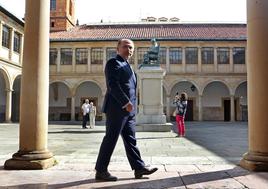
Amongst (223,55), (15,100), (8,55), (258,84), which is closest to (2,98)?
(15,100)

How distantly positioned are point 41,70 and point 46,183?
6.00 feet

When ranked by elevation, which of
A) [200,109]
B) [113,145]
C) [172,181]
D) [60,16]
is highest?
[60,16]

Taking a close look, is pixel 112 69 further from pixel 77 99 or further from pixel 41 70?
pixel 77 99

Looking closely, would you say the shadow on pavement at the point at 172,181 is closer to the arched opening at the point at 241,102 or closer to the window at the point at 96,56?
the window at the point at 96,56

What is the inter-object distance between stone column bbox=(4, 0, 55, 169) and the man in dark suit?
115 centimetres

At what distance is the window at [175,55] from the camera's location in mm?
34750

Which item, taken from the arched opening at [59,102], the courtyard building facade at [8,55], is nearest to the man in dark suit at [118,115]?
the courtyard building facade at [8,55]

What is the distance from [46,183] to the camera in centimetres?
406

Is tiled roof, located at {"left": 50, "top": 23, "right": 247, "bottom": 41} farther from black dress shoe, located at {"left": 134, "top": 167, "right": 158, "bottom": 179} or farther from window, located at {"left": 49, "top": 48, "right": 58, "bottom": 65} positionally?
black dress shoe, located at {"left": 134, "top": 167, "right": 158, "bottom": 179}

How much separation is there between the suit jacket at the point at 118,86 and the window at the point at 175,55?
30687mm

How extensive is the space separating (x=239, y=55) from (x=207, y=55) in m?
3.14

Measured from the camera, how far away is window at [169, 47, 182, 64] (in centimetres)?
3475

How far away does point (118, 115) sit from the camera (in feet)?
14.3

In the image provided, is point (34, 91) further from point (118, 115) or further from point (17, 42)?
point (17, 42)
